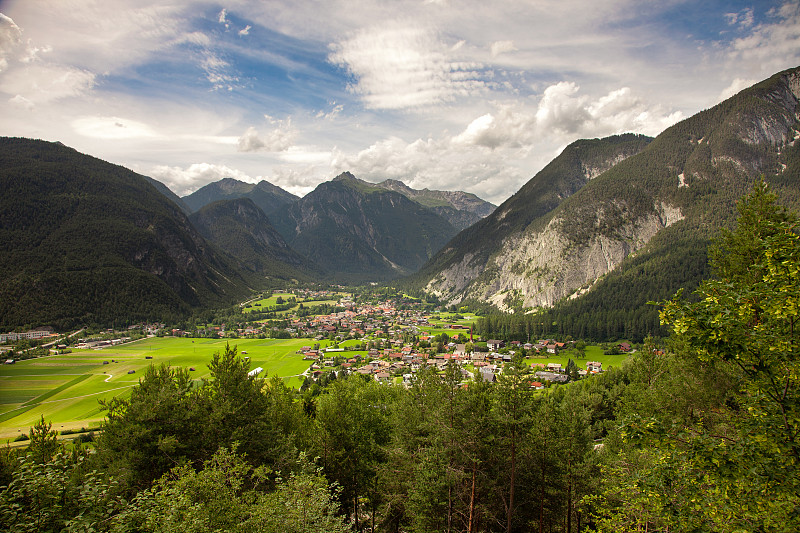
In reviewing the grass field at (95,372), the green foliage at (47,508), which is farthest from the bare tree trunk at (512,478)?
the grass field at (95,372)

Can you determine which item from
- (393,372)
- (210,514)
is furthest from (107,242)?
(210,514)

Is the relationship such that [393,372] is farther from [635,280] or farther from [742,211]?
[635,280]

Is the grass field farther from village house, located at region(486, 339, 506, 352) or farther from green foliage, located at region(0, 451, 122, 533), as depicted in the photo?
green foliage, located at region(0, 451, 122, 533)

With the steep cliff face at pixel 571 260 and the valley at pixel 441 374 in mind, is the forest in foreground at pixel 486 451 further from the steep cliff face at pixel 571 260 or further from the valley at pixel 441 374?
the steep cliff face at pixel 571 260

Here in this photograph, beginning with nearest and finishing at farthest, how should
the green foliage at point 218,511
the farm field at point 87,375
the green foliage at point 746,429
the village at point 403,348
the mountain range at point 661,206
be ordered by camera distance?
the green foliage at point 746,429, the green foliage at point 218,511, the farm field at point 87,375, the village at point 403,348, the mountain range at point 661,206

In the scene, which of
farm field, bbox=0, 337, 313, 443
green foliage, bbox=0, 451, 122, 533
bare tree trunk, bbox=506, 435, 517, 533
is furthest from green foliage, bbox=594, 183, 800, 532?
farm field, bbox=0, 337, 313, 443

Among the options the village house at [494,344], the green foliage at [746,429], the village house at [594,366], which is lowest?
the village house at [594,366]
